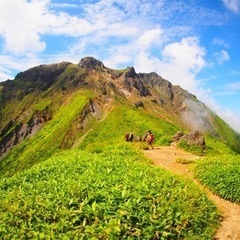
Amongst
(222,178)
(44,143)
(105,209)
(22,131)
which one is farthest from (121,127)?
(22,131)

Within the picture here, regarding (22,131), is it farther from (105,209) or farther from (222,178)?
(105,209)

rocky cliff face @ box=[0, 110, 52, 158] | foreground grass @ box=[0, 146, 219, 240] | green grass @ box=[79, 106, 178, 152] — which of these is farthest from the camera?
rocky cliff face @ box=[0, 110, 52, 158]

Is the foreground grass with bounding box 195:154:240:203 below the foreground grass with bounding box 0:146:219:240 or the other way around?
Result: the other way around

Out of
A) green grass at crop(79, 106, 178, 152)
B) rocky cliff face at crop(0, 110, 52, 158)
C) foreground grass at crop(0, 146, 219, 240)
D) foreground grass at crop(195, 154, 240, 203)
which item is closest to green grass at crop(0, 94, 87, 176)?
rocky cliff face at crop(0, 110, 52, 158)

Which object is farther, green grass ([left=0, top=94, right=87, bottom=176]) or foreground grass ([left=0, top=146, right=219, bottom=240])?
green grass ([left=0, top=94, right=87, bottom=176])

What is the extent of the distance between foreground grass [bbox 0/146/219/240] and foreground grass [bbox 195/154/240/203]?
7.41ft

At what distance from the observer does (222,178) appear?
2045 centimetres

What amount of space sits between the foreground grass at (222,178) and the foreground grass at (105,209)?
226 cm

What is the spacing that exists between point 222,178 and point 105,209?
9.62 meters

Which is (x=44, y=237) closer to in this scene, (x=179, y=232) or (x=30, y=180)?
(x=179, y=232)

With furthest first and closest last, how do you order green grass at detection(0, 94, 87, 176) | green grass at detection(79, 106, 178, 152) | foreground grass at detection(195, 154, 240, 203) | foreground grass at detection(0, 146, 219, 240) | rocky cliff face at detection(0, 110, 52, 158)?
rocky cliff face at detection(0, 110, 52, 158)
green grass at detection(0, 94, 87, 176)
green grass at detection(79, 106, 178, 152)
foreground grass at detection(195, 154, 240, 203)
foreground grass at detection(0, 146, 219, 240)

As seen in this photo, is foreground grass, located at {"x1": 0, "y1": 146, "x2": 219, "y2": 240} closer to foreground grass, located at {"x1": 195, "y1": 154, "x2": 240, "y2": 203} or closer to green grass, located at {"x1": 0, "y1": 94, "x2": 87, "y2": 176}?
foreground grass, located at {"x1": 195, "y1": 154, "x2": 240, "y2": 203}

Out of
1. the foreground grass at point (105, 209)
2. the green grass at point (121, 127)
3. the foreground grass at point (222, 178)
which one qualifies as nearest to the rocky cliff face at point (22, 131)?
the green grass at point (121, 127)

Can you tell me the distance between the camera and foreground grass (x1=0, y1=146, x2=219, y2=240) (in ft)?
39.6
